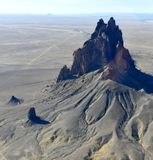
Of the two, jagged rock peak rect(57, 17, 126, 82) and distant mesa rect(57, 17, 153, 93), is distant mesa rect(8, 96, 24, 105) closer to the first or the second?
distant mesa rect(57, 17, 153, 93)

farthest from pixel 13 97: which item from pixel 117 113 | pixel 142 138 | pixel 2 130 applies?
pixel 142 138

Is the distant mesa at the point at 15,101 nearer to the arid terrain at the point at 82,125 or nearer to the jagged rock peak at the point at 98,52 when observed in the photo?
the arid terrain at the point at 82,125

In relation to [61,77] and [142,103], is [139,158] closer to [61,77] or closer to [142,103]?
[142,103]

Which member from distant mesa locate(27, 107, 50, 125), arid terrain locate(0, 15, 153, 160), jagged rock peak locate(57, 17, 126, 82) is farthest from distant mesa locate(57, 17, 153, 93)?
distant mesa locate(27, 107, 50, 125)

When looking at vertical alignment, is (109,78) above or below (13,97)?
above

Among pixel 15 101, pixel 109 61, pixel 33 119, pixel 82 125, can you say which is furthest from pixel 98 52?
pixel 82 125

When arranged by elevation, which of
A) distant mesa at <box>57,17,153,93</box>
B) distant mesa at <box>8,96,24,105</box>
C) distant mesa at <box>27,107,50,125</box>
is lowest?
distant mesa at <box>8,96,24,105</box>

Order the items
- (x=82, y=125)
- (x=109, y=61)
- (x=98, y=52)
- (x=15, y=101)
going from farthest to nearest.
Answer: (x=15, y=101) → (x=98, y=52) → (x=109, y=61) → (x=82, y=125)

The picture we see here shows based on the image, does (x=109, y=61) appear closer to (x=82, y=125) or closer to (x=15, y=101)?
(x=15, y=101)

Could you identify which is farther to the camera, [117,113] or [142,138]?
[117,113]
